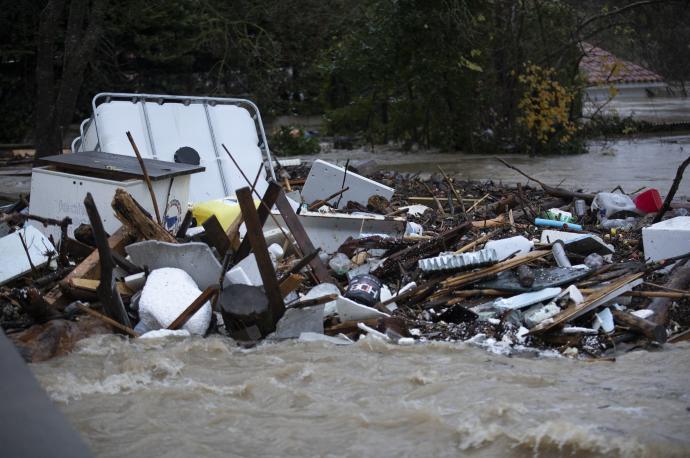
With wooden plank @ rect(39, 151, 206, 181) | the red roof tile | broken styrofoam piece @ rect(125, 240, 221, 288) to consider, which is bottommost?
broken styrofoam piece @ rect(125, 240, 221, 288)

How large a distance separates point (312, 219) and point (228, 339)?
7.18ft

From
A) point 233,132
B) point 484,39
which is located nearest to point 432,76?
point 484,39

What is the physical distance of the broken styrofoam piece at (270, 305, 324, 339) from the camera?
6.29m

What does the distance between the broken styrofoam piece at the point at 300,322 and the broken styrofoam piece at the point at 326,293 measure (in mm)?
196

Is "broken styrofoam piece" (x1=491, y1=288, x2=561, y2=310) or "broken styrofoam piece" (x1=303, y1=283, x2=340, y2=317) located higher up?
"broken styrofoam piece" (x1=303, y1=283, x2=340, y2=317)

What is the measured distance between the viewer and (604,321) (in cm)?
619

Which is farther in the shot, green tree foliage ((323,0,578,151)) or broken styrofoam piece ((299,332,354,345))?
green tree foliage ((323,0,578,151))

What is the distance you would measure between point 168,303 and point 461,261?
2366mm

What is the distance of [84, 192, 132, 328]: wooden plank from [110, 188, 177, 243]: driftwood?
2.23 ft

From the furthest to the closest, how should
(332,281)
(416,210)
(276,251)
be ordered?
(416,210)
(276,251)
(332,281)

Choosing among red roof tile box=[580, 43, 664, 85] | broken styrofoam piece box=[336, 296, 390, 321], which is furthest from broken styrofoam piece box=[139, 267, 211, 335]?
red roof tile box=[580, 43, 664, 85]

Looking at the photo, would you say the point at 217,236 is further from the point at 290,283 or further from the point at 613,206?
the point at 613,206

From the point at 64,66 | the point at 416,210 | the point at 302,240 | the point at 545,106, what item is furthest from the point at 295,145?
the point at 302,240

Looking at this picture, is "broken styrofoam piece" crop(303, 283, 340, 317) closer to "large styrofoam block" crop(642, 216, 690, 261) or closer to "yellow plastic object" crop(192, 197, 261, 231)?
"yellow plastic object" crop(192, 197, 261, 231)
